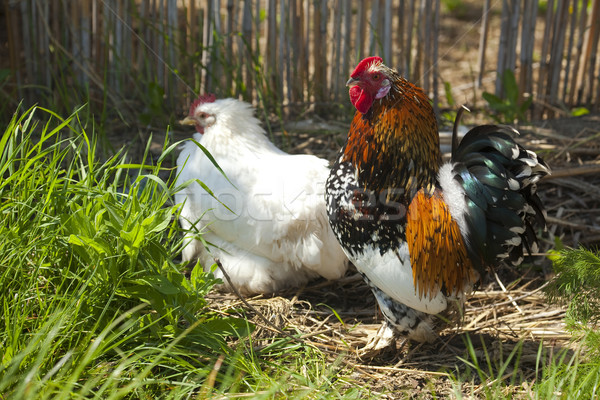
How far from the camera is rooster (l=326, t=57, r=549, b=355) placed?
2420 millimetres

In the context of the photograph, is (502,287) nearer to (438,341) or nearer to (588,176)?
(438,341)

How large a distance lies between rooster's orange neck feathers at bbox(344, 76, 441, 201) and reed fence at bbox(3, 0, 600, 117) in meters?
1.68

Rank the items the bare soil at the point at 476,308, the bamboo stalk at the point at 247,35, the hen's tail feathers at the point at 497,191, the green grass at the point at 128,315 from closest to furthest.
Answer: the green grass at the point at 128,315, the hen's tail feathers at the point at 497,191, the bare soil at the point at 476,308, the bamboo stalk at the point at 247,35

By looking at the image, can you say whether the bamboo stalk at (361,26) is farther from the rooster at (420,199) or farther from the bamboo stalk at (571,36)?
the rooster at (420,199)

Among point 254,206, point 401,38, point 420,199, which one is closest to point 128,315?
point 254,206

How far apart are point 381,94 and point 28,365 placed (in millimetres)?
1695

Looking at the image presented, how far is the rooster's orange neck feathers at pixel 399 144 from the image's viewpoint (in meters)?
2.49

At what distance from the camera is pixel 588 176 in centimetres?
375

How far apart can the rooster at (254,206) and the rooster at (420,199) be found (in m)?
0.40

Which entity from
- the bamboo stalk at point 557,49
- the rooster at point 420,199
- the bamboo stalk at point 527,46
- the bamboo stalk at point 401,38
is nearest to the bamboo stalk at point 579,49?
the bamboo stalk at point 557,49

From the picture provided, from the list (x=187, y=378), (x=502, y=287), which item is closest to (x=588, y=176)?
(x=502, y=287)

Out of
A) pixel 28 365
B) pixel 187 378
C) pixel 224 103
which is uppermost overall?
pixel 224 103

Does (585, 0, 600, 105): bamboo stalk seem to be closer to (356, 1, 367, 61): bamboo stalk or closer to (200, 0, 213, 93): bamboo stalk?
(356, 1, 367, 61): bamboo stalk

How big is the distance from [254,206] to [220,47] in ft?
5.67
